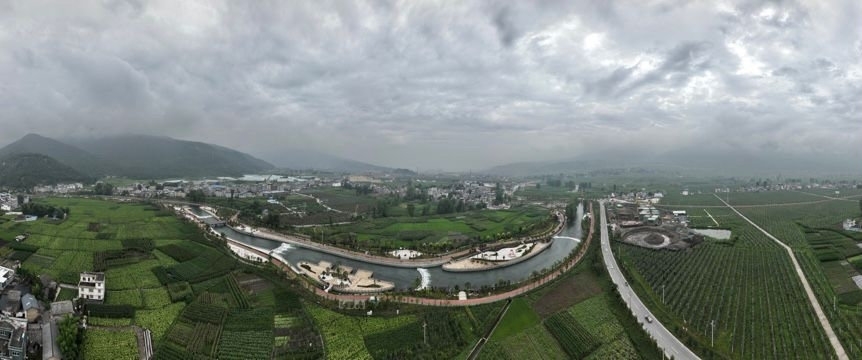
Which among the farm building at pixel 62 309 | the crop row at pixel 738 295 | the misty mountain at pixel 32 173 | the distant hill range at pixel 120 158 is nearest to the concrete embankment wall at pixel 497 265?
the crop row at pixel 738 295

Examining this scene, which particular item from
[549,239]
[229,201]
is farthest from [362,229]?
[229,201]

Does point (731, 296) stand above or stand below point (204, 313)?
above

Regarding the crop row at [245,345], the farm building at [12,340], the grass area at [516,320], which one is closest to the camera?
the farm building at [12,340]

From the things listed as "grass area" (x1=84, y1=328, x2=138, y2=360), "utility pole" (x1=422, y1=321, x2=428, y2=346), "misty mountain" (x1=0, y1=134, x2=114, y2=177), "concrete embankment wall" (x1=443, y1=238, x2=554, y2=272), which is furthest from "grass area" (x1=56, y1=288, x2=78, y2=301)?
"misty mountain" (x1=0, y1=134, x2=114, y2=177)

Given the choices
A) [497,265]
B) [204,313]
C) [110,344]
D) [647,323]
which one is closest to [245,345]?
[204,313]

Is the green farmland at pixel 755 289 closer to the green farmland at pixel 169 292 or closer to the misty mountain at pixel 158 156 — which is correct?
the green farmland at pixel 169 292

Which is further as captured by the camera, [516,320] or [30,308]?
[516,320]

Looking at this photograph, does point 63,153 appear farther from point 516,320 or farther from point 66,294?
point 516,320

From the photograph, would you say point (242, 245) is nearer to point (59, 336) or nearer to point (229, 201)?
point (59, 336)
